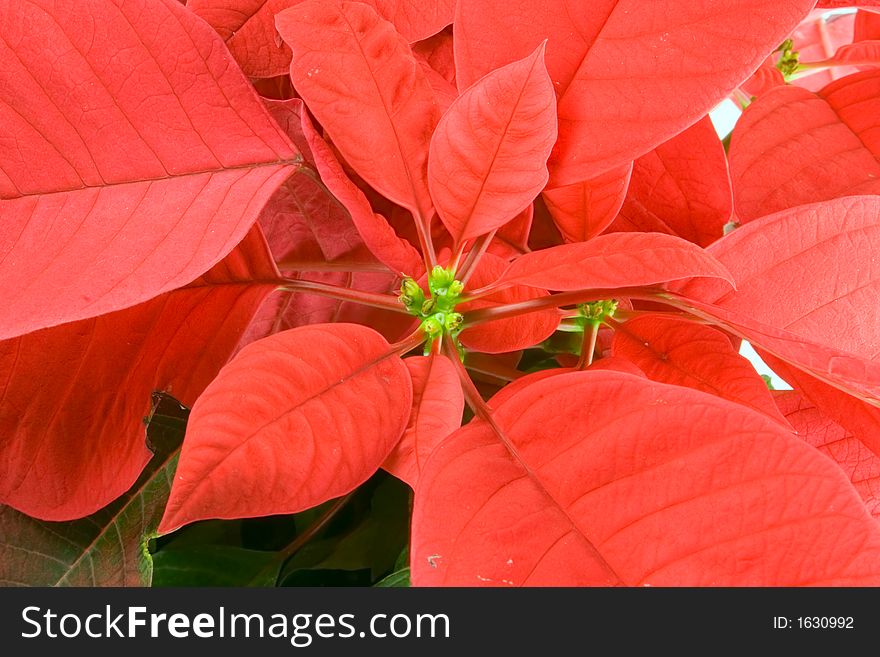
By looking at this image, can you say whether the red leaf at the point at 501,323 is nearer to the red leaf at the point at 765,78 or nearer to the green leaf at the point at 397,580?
the green leaf at the point at 397,580

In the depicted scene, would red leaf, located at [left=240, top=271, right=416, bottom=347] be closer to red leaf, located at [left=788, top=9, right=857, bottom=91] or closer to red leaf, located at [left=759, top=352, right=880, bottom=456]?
red leaf, located at [left=759, top=352, right=880, bottom=456]

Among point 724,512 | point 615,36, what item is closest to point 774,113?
point 615,36

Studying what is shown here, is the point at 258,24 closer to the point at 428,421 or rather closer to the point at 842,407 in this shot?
the point at 428,421

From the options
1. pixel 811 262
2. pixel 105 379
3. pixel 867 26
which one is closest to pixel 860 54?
pixel 867 26

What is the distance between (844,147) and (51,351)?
0.38 meters

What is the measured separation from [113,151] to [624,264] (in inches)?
7.6

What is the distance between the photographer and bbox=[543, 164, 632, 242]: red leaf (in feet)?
1.18

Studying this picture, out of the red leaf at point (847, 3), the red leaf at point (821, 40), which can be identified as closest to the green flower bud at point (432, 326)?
the red leaf at point (847, 3)

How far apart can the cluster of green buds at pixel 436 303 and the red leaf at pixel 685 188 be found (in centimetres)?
12

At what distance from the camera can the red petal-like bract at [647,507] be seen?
0.25 m

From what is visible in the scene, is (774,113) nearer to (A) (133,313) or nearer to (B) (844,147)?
(B) (844,147)

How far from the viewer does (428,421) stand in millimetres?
308

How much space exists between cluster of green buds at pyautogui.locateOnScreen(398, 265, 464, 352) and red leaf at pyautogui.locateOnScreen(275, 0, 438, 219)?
0.04 m
